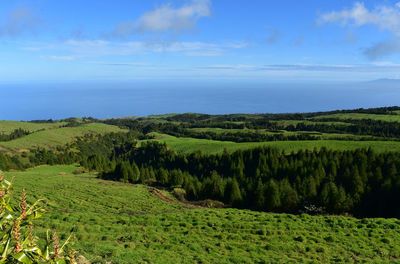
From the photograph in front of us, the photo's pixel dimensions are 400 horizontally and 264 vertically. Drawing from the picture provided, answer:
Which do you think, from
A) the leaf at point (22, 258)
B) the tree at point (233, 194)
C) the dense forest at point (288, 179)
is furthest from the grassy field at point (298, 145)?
the leaf at point (22, 258)

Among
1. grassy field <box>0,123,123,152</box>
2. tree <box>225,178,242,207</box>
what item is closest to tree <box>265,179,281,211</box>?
tree <box>225,178,242,207</box>

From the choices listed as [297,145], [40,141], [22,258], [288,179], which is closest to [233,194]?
[288,179]

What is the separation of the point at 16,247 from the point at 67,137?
711 ft

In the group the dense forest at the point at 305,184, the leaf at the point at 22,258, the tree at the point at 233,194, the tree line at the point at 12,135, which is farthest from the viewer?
the tree line at the point at 12,135

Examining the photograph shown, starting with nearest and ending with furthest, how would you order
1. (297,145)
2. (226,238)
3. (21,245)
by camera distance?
1. (21,245)
2. (226,238)
3. (297,145)

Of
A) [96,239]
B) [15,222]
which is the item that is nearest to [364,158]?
[96,239]

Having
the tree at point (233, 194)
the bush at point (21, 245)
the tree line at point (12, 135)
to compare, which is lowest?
the tree at point (233, 194)

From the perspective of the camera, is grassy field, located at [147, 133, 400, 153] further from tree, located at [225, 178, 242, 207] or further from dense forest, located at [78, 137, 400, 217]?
tree, located at [225, 178, 242, 207]

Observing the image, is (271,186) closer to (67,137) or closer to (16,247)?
(16,247)

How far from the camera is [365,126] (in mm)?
188625

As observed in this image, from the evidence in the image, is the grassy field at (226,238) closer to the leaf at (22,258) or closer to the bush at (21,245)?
the bush at (21,245)

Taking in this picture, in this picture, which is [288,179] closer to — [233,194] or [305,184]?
[305,184]

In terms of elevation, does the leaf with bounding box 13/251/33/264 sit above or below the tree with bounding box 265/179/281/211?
above

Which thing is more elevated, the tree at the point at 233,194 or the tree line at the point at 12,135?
the tree line at the point at 12,135
